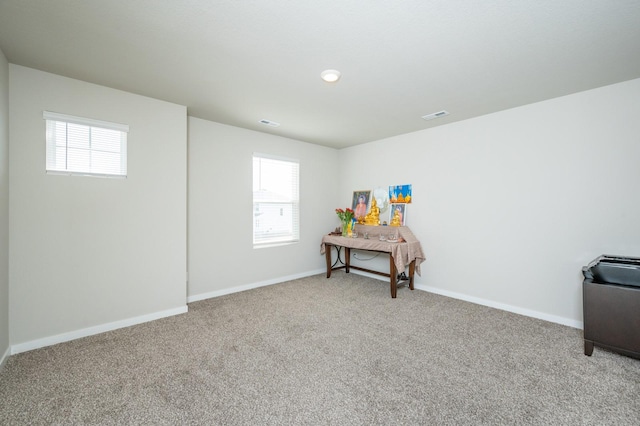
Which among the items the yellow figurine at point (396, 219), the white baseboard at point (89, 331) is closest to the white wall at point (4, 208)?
the white baseboard at point (89, 331)

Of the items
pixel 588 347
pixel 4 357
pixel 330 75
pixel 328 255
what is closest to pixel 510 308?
pixel 588 347

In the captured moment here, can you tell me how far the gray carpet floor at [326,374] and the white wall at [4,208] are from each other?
10.8 inches

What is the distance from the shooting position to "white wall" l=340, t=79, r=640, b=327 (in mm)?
2674

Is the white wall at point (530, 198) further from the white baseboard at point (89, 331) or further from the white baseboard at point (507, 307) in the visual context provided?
the white baseboard at point (89, 331)

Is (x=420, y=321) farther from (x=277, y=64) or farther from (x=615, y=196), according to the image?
(x=277, y=64)

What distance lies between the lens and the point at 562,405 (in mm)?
1733

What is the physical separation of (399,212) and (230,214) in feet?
8.84

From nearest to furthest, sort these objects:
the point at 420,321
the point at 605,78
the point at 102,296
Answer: the point at 605,78 < the point at 102,296 < the point at 420,321

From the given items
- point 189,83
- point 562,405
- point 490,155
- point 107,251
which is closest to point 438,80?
point 490,155

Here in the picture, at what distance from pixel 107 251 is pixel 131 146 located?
3.72 ft

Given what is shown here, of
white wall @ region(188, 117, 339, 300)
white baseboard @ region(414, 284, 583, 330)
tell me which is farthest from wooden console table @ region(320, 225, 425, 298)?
white wall @ region(188, 117, 339, 300)

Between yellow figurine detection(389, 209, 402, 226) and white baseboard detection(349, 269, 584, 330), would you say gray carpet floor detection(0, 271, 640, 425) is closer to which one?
white baseboard detection(349, 269, 584, 330)

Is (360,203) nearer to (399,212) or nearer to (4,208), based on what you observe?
(399,212)

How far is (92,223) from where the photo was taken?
2711 mm
